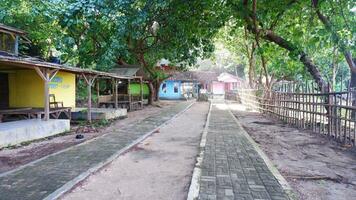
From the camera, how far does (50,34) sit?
62.4ft

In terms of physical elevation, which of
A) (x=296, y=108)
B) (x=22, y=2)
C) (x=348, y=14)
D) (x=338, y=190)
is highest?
(x=22, y=2)

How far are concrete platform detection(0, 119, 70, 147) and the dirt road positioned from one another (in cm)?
358

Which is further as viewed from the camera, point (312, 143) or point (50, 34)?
point (50, 34)

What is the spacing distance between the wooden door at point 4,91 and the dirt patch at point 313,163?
11.1 metres

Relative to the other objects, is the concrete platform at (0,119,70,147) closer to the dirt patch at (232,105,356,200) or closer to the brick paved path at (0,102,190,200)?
the brick paved path at (0,102,190,200)

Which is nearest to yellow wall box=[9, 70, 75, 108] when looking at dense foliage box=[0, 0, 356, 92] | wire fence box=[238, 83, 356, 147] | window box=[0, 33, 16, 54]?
window box=[0, 33, 16, 54]

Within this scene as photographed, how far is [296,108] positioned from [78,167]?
32.1 ft

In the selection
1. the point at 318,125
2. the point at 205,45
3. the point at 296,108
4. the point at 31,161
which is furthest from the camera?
the point at 205,45

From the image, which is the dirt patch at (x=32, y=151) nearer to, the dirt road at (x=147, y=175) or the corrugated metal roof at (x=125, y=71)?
the dirt road at (x=147, y=175)

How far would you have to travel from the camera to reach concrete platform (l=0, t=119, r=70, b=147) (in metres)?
9.01

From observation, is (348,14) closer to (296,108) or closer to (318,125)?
(318,125)

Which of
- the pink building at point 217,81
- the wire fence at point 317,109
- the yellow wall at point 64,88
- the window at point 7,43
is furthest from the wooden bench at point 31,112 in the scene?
the pink building at point 217,81

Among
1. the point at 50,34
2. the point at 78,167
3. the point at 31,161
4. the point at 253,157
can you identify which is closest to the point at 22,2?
the point at 50,34

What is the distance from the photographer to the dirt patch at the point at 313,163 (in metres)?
5.32
